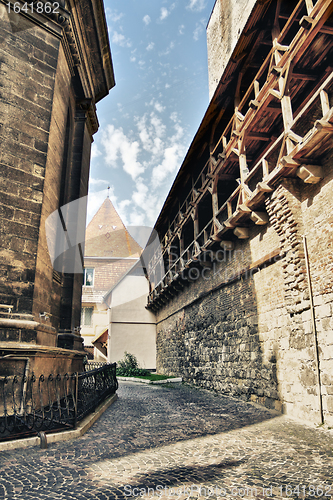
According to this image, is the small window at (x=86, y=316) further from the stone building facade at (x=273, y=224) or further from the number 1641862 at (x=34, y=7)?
the number 1641862 at (x=34, y=7)

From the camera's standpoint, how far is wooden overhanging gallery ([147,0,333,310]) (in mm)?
5715

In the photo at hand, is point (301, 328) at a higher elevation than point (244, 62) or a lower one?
lower

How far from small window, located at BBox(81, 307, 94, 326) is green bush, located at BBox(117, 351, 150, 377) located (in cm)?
757

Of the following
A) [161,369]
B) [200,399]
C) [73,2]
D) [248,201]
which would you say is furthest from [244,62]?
[161,369]

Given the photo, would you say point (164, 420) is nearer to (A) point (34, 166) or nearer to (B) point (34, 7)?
(A) point (34, 166)

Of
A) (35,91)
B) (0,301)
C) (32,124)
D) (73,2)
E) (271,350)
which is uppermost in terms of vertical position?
(73,2)

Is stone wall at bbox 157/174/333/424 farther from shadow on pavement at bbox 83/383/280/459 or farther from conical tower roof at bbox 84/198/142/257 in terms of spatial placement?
conical tower roof at bbox 84/198/142/257

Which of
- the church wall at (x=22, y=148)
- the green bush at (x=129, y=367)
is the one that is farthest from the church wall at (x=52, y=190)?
the green bush at (x=129, y=367)

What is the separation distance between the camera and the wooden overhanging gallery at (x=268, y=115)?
18.7 ft

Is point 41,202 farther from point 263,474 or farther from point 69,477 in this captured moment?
point 263,474

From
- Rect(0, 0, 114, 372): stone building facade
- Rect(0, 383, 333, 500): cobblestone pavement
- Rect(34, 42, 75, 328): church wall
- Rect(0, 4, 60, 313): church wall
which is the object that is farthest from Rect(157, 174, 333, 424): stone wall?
Rect(0, 4, 60, 313): church wall

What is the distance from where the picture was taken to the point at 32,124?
250 inches

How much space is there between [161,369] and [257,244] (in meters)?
13.6

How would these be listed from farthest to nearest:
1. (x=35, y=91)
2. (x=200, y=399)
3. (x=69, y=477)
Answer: (x=200, y=399), (x=35, y=91), (x=69, y=477)
